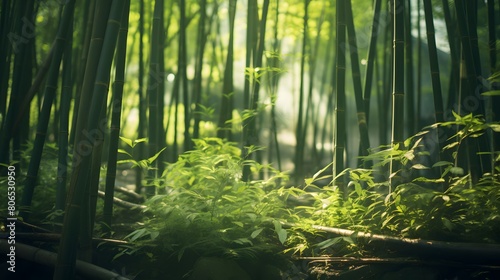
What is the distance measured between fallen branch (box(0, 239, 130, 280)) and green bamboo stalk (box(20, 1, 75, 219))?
36 cm

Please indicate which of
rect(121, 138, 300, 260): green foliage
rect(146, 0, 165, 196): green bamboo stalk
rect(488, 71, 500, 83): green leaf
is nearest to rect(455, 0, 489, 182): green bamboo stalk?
rect(488, 71, 500, 83): green leaf

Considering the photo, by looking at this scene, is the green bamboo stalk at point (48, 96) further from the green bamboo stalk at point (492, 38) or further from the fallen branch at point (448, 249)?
the green bamboo stalk at point (492, 38)

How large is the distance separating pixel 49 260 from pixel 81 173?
0.56m

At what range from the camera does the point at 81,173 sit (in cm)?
179

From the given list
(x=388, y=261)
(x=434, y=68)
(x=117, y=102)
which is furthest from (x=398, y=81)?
(x=117, y=102)

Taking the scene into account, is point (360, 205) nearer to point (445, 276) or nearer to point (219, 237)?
point (445, 276)

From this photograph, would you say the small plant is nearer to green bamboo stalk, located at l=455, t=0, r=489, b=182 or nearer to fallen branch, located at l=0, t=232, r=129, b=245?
fallen branch, located at l=0, t=232, r=129, b=245

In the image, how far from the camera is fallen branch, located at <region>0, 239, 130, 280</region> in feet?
6.44

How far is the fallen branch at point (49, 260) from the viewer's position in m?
1.96

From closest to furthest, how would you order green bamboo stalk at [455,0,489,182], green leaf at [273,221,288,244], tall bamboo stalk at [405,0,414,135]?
green leaf at [273,221,288,244], green bamboo stalk at [455,0,489,182], tall bamboo stalk at [405,0,414,135]

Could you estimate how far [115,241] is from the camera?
2223mm

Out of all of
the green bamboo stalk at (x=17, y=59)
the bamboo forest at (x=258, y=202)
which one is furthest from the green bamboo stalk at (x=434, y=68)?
the green bamboo stalk at (x=17, y=59)

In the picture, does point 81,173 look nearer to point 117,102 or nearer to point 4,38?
point 117,102

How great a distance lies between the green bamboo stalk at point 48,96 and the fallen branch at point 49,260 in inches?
14.1
